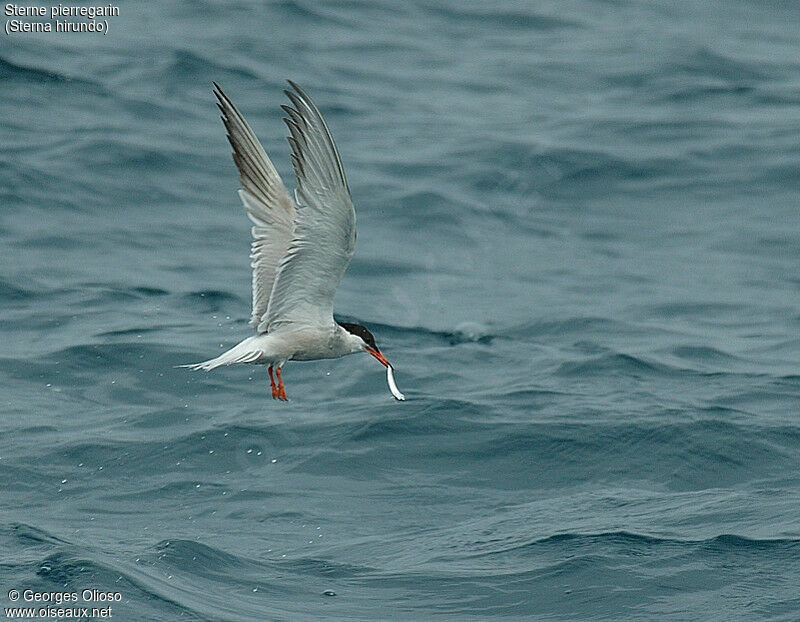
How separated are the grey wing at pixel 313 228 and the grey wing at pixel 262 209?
42 centimetres

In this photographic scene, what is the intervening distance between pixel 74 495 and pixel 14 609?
2.02m

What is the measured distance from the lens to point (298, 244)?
8.16m

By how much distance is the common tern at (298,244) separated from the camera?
7.79 metres

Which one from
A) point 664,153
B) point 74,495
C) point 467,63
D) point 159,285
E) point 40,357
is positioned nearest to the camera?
point 74,495

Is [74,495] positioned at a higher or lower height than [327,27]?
lower

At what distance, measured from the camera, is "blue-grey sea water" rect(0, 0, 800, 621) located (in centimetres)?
1004

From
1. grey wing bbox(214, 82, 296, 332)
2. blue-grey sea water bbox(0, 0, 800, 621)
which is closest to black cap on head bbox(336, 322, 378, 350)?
grey wing bbox(214, 82, 296, 332)

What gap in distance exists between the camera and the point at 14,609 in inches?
352

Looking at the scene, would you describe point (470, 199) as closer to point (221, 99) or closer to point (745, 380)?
point (745, 380)

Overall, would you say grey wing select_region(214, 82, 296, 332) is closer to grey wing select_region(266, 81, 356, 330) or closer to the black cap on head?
grey wing select_region(266, 81, 356, 330)

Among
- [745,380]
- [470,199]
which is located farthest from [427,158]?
[745,380]

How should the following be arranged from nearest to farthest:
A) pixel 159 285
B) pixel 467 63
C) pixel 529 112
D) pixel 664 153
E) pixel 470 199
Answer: pixel 159 285
pixel 470 199
pixel 664 153
pixel 529 112
pixel 467 63

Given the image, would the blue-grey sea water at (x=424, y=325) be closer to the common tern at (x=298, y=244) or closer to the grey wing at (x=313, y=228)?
the common tern at (x=298, y=244)

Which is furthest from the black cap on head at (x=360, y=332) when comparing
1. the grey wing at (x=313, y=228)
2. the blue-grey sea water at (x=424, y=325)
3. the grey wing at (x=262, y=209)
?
the blue-grey sea water at (x=424, y=325)
